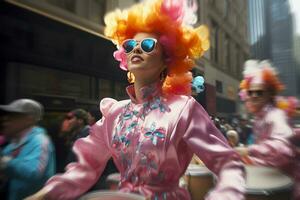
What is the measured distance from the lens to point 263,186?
1662mm

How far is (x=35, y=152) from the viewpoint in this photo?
1.98 m

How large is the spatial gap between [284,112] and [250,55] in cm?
43

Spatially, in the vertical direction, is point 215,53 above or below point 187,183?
above

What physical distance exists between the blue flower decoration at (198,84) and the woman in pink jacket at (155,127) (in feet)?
0.52

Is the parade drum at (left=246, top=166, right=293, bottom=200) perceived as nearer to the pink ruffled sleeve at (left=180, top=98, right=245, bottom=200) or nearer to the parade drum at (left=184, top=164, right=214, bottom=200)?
the parade drum at (left=184, top=164, right=214, bottom=200)

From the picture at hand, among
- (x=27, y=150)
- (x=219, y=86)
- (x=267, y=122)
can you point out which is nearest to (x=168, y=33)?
(x=219, y=86)

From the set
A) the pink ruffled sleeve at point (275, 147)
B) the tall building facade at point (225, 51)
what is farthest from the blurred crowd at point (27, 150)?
the pink ruffled sleeve at point (275, 147)

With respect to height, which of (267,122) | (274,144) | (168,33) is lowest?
(274,144)

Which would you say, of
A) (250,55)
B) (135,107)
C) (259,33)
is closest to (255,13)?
(259,33)

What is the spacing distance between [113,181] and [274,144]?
0.94 metres

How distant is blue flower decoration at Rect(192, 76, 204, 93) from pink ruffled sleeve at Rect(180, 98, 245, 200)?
48cm

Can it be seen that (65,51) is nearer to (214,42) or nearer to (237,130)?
(214,42)

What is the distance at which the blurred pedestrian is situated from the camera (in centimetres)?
191

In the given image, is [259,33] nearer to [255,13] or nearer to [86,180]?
[255,13]
